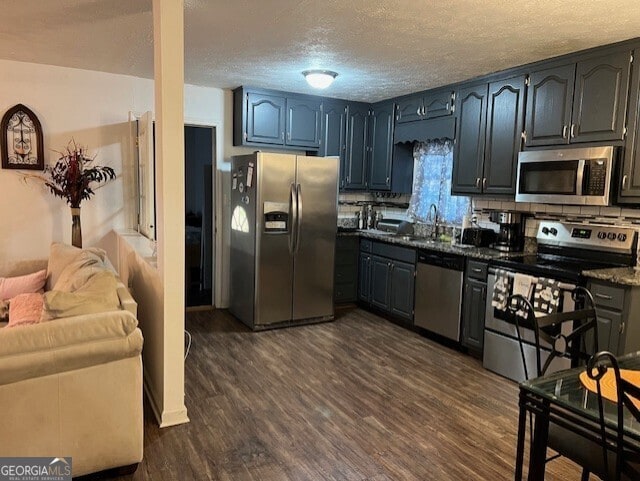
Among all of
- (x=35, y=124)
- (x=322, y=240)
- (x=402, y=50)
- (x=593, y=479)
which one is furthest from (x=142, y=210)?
(x=593, y=479)

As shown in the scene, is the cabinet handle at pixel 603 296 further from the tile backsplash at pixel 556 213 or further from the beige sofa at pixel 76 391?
the beige sofa at pixel 76 391

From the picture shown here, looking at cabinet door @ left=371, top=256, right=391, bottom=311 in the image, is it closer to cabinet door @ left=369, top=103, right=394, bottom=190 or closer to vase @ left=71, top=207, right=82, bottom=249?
cabinet door @ left=369, top=103, right=394, bottom=190

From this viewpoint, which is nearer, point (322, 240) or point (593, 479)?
point (593, 479)

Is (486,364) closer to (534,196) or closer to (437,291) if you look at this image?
(437,291)

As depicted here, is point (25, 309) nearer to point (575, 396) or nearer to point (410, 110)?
point (575, 396)

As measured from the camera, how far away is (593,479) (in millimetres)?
2236

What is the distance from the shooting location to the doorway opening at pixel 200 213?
515cm

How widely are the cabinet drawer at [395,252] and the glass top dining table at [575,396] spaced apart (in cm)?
272

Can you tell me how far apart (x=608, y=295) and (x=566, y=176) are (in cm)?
95

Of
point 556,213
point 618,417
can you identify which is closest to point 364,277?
point 556,213

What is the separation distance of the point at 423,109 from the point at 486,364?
263cm

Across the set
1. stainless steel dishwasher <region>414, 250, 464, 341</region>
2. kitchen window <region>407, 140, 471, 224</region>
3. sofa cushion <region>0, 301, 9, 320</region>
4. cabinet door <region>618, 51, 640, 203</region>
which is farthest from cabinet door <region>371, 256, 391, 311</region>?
sofa cushion <region>0, 301, 9, 320</region>

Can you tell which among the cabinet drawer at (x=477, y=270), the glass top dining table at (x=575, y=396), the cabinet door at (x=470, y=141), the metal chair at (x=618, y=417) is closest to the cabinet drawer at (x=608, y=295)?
the cabinet drawer at (x=477, y=270)

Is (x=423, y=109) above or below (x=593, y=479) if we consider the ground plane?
above
